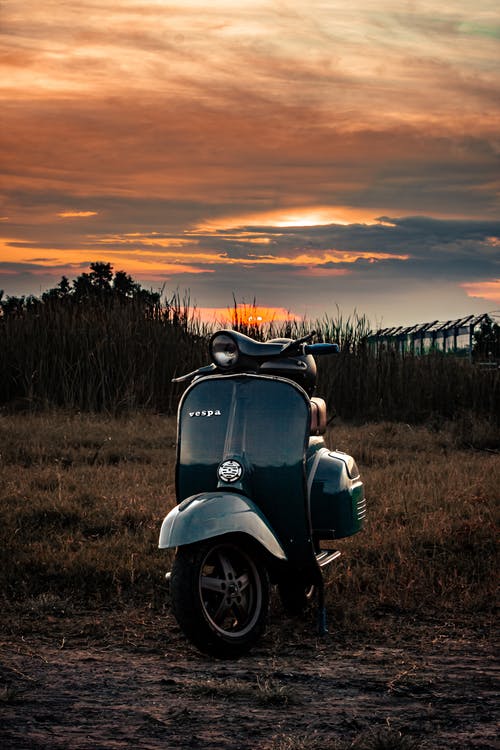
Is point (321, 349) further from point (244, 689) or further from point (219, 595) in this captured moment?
point (244, 689)

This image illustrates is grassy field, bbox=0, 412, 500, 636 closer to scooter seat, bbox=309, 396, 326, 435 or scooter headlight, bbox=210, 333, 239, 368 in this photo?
scooter seat, bbox=309, 396, 326, 435

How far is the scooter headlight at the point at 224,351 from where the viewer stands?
4.73 meters

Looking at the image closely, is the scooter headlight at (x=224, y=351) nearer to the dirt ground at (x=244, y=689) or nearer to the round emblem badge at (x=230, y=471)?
the round emblem badge at (x=230, y=471)

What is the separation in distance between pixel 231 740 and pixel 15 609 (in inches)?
91.3

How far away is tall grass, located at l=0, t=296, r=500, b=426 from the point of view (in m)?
15.7

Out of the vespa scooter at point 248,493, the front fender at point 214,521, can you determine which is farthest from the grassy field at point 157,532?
the front fender at point 214,521

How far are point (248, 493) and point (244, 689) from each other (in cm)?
96

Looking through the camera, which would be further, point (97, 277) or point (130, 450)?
point (97, 277)

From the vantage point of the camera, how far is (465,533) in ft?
22.7

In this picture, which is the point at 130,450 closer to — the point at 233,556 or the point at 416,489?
the point at 416,489

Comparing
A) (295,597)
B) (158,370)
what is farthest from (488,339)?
(295,597)

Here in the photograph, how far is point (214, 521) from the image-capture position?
4.33 m

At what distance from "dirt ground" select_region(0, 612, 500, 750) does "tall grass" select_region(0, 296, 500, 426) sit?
10370 mm

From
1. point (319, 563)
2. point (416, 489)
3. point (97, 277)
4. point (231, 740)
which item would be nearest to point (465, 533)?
point (416, 489)
